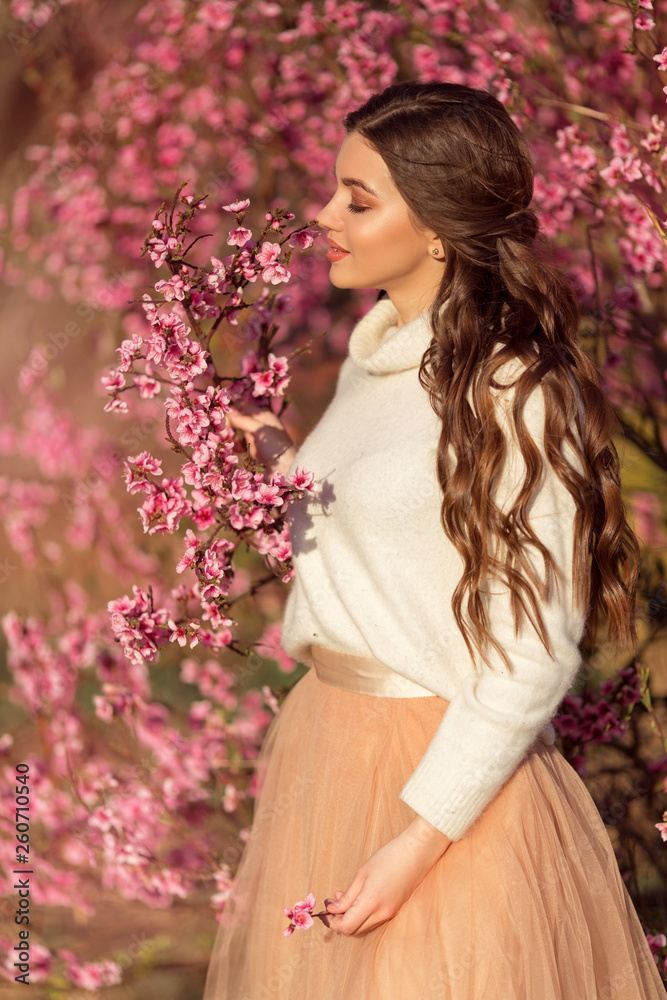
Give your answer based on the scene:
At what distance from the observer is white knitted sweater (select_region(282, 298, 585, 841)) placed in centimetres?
168

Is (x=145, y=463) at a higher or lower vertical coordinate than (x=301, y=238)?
lower

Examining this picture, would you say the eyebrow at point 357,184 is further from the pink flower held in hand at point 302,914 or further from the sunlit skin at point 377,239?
the pink flower held in hand at point 302,914

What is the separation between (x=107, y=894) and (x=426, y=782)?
271cm

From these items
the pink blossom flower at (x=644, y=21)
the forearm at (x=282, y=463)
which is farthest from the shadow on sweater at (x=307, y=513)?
the pink blossom flower at (x=644, y=21)

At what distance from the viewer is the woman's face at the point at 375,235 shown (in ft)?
6.55

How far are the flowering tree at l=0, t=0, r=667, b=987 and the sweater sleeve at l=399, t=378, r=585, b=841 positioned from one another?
598 millimetres

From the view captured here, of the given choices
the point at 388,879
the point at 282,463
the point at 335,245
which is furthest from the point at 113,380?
the point at 388,879

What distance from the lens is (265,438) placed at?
96.0 inches

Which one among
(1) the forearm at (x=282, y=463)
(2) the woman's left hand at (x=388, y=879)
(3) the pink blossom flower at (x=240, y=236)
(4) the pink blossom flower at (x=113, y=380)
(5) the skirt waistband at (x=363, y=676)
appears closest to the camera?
(2) the woman's left hand at (x=388, y=879)

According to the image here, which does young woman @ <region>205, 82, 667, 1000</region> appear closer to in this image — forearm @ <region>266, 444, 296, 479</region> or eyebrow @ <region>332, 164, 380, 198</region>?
eyebrow @ <region>332, 164, 380, 198</region>

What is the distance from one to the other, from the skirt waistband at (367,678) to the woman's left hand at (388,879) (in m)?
0.30

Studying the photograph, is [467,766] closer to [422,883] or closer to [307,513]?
[422,883]

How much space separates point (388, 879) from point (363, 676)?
46 centimetres

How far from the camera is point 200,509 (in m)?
2.09
